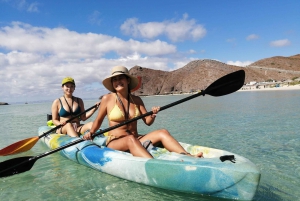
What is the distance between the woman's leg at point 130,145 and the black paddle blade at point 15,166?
1409 millimetres

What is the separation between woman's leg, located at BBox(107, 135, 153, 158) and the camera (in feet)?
12.2

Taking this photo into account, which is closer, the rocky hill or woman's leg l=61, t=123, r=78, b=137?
woman's leg l=61, t=123, r=78, b=137

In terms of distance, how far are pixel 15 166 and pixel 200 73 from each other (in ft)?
407

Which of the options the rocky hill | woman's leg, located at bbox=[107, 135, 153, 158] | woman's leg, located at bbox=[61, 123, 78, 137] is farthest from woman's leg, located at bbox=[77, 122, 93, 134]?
the rocky hill

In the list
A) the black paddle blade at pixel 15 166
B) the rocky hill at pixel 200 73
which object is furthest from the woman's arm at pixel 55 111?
the rocky hill at pixel 200 73

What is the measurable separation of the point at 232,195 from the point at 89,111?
486 centimetres

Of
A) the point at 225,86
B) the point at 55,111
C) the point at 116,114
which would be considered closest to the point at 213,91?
the point at 225,86

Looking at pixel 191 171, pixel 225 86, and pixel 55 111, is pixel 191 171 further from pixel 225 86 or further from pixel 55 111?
pixel 55 111

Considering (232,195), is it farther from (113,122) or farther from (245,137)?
(245,137)

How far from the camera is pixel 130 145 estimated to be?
152 inches

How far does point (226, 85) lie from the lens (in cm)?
430

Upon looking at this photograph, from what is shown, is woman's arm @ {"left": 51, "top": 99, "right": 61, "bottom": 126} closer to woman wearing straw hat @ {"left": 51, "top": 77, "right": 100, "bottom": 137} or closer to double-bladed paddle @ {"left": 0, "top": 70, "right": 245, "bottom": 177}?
woman wearing straw hat @ {"left": 51, "top": 77, "right": 100, "bottom": 137}

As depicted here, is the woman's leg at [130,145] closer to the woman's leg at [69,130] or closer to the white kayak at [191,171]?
the white kayak at [191,171]

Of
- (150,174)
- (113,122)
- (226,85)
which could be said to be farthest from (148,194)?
(226,85)
